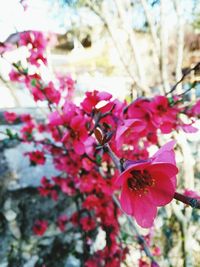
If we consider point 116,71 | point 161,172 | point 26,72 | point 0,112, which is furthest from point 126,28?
point 116,71

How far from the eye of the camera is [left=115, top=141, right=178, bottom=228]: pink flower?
1.47 ft

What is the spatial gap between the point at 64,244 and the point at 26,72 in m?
1.54

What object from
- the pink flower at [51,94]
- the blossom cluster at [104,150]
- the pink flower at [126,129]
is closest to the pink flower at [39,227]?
the blossom cluster at [104,150]

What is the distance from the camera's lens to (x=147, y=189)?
0.50m

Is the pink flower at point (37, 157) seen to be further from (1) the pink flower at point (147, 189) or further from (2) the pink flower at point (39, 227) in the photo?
(1) the pink flower at point (147, 189)

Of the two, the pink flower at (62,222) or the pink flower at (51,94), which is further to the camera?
the pink flower at (62,222)

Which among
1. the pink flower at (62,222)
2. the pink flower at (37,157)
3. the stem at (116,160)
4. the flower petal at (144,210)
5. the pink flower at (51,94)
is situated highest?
the stem at (116,160)

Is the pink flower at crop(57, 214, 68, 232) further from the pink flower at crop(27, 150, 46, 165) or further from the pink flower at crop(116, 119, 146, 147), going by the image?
the pink flower at crop(116, 119, 146, 147)

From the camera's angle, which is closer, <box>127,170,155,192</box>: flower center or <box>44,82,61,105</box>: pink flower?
<box>127,170,155,192</box>: flower center

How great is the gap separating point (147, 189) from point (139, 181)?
19 mm

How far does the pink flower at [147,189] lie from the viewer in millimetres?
448

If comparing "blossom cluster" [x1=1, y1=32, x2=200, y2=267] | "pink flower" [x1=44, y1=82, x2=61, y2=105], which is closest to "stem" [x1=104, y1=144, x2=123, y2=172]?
"blossom cluster" [x1=1, y1=32, x2=200, y2=267]

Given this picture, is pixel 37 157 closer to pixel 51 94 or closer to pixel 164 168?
pixel 51 94

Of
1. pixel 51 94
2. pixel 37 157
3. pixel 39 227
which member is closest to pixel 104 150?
pixel 51 94
